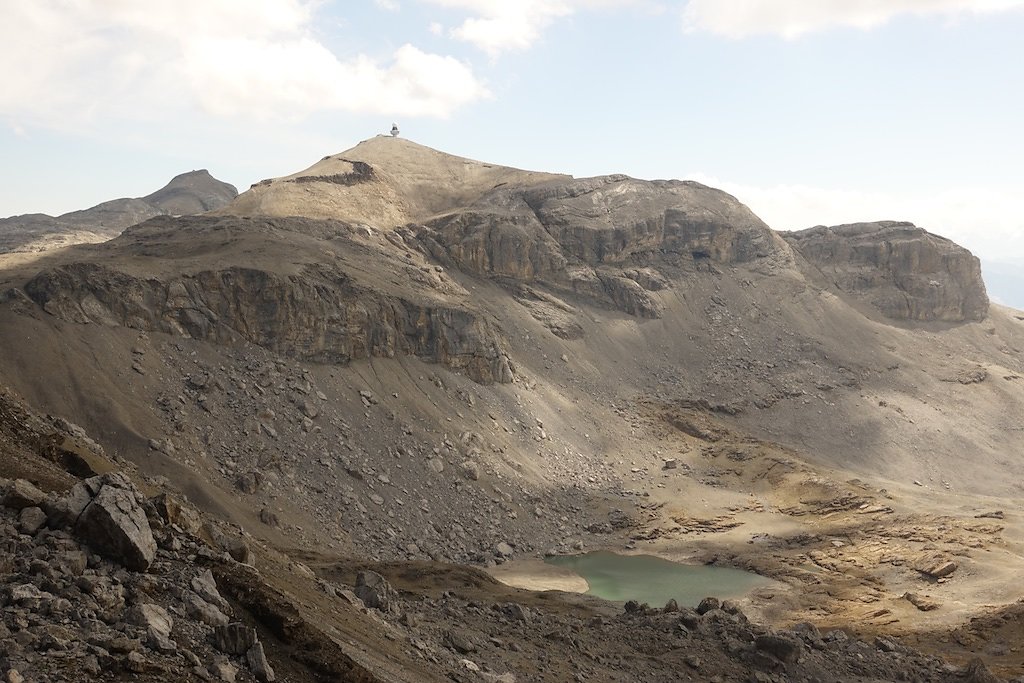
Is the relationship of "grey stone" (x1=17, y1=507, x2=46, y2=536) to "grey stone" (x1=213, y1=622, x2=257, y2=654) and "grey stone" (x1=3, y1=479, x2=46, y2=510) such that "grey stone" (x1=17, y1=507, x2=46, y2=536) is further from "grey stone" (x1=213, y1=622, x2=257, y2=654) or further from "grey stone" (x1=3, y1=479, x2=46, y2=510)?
"grey stone" (x1=213, y1=622, x2=257, y2=654)

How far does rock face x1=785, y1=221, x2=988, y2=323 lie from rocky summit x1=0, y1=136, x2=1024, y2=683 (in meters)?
0.37

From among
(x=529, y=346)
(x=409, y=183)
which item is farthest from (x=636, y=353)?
(x=409, y=183)

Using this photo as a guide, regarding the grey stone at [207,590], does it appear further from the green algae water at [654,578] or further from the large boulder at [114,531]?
the green algae water at [654,578]

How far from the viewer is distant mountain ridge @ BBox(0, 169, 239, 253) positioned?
77.5 meters

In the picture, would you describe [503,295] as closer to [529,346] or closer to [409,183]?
[529,346]

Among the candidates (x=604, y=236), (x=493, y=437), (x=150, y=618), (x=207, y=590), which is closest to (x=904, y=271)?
(x=604, y=236)

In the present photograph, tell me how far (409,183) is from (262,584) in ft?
250

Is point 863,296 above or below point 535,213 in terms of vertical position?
below

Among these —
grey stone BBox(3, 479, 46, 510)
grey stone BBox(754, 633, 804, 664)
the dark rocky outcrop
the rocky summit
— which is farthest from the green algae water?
grey stone BBox(3, 479, 46, 510)

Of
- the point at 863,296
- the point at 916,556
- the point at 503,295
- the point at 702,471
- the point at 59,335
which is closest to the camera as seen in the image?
the point at 59,335

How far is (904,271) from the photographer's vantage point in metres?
95.8

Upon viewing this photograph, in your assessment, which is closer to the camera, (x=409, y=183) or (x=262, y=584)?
(x=262, y=584)

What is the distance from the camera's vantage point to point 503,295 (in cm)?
7506

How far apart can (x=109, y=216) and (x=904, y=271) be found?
93178mm
